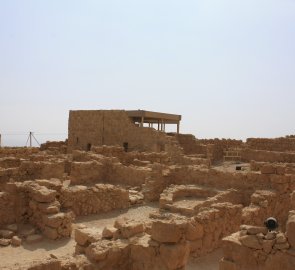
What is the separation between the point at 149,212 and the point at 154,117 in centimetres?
1405

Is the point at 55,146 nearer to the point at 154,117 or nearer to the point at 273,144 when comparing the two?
the point at 154,117

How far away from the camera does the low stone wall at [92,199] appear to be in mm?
11320

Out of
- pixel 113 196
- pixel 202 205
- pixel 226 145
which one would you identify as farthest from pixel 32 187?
pixel 226 145

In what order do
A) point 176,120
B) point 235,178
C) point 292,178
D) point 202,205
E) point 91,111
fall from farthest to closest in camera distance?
point 176,120 < point 91,111 < point 235,178 < point 292,178 < point 202,205

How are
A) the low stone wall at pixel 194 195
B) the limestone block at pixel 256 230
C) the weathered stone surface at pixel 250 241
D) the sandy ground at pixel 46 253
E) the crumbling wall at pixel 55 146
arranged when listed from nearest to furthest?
1. the weathered stone surface at pixel 250 241
2. the limestone block at pixel 256 230
3. the sandy ground at pixel 46 253
4. the low stone wall at pixel 194 195
5. the crumbling wall at pixel 55 146

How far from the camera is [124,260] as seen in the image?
6891 mm

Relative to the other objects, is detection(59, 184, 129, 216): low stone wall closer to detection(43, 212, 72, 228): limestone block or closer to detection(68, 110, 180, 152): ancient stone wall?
detection(43, 212, 72, 228): limestone block

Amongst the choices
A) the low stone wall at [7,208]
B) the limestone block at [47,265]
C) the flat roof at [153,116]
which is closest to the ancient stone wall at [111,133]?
the flat roof at [153,116]

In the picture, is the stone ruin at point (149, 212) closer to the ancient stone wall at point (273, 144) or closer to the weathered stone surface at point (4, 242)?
the weathered stone surface at point (4, 242)

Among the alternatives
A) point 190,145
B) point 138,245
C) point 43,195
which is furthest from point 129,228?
point 190,145

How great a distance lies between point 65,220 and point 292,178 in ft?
26.5

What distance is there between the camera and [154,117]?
2592 cm

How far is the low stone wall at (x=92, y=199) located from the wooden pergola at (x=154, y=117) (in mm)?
12238

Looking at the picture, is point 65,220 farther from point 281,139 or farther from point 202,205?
point 281,139
